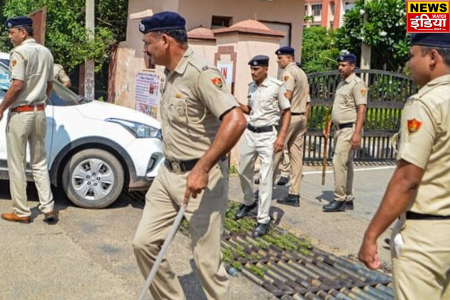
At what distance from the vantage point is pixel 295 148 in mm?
7797

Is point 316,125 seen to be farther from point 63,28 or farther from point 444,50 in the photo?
point 444,50

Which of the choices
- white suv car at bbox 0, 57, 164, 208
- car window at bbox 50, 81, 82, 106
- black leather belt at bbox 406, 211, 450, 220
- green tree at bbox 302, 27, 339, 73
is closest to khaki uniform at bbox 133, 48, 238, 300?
black leather belt at bbox 406, 211, 450, 220

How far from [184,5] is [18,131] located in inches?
226

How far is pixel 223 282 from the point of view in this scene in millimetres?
3660

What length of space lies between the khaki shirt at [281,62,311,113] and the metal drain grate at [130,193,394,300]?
84.3 inches

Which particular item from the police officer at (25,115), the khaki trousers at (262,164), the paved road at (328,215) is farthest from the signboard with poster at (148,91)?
the police officer at (25,115)

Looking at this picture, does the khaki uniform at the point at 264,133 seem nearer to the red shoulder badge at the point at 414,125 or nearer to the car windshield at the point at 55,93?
the car windshield at the point at 55,93

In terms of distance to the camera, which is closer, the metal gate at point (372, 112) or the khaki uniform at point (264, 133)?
the khaki uniform at point (264, 133)

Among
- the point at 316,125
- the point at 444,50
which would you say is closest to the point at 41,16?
the point at 316,125

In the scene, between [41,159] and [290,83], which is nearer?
[41,159]

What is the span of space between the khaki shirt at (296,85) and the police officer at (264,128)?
1.30 metres

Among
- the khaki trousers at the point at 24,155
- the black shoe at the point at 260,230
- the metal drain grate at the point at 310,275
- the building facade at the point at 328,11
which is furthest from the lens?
the building facade at the point at 328,11

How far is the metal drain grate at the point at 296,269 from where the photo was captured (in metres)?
4.71

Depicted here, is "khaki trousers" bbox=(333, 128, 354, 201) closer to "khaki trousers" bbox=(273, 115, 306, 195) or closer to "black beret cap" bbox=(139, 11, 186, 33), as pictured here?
"khaki trousers" bbox=(273, 115, 306, 195)
